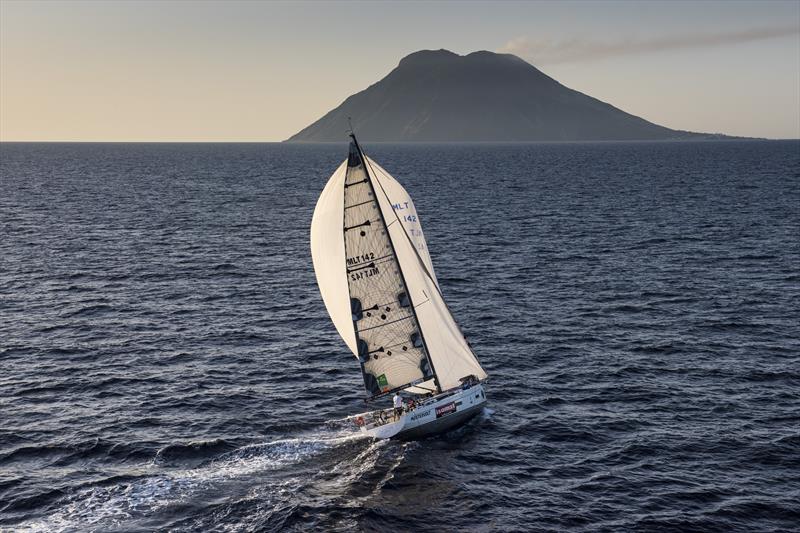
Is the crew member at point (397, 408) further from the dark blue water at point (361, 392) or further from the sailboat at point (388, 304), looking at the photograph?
the dark blue water at point (361, 392)

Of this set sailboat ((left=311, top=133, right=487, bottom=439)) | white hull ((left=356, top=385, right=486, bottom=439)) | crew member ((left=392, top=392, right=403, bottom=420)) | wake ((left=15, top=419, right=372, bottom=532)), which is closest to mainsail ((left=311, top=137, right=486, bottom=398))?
sailboat ((left=311, top=133, right=487, bottom=439))

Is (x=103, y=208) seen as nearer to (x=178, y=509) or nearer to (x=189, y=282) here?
(x=189, y=282)

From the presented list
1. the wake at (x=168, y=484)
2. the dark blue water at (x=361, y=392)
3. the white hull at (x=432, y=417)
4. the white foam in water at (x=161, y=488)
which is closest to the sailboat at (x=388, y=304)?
the white hull at (x=432, y=417)

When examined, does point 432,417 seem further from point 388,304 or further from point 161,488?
point 161,488

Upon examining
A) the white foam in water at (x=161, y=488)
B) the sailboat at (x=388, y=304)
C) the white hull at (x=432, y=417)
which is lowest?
the white foam in water at (x=161, y=488)

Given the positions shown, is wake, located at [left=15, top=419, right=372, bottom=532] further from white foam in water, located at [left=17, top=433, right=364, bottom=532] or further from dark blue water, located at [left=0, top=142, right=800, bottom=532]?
dark blue water, located at [left=0, top=142, right=800, bottom=532]

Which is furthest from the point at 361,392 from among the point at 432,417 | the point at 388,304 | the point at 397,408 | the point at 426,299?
the point at 426,299
